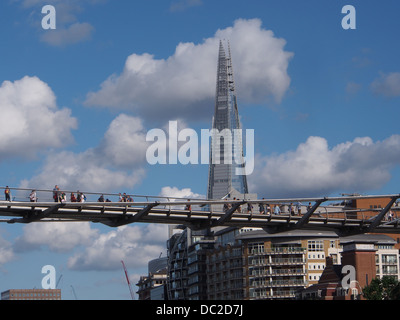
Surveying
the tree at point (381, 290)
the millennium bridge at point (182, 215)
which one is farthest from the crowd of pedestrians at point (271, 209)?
the tree at point (381, 290)

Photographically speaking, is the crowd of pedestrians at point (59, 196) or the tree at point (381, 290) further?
the tree at point (381, 290)

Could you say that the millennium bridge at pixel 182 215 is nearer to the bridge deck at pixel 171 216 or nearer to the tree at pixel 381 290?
the bridge deck at pixel 171 216

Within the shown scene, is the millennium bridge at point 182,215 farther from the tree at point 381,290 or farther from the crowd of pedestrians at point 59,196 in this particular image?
the tree at point 381,290

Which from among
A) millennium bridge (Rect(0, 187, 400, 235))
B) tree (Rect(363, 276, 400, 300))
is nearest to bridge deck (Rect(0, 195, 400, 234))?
millennium bridge (Rect(0, 187, 400, 235))

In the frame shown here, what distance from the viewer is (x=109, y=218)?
8856 cm

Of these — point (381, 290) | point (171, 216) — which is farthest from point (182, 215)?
point (381, 290)

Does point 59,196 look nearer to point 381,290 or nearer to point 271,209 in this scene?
point 271,209

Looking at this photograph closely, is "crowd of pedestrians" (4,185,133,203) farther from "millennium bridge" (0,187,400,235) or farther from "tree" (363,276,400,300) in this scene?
"tree" (363,276,400,300)

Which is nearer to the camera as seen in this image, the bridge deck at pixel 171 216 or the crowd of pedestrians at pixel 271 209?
the bridge deck at pixel 171 216
